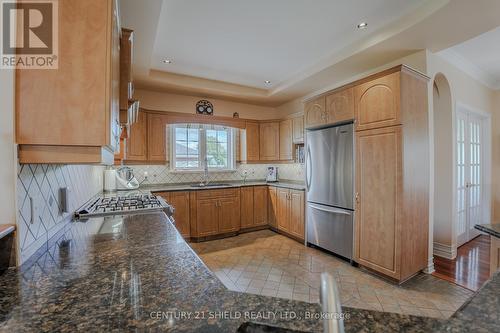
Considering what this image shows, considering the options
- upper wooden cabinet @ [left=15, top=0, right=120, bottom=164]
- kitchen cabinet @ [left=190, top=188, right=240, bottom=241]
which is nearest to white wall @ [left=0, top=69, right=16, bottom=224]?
upper wooden cabinet @ [left=15, top=0, right=120, bottom=164]

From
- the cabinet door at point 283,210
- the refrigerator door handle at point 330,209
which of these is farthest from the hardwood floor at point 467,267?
the cabinet door at point 283,210

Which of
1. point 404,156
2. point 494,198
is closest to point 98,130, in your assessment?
point 404,156

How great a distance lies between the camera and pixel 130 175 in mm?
3441

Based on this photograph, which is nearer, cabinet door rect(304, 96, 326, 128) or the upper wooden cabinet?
the upper wooden cabinet

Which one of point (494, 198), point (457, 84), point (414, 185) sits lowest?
point (494, 198)

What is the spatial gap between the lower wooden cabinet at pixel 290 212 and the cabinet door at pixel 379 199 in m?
0.99

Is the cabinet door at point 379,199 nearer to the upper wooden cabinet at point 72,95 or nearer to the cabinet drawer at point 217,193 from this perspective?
the cabinet drawer at point 217,193

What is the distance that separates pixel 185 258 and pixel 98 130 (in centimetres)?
59

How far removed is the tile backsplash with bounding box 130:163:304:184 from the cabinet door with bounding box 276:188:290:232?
0.62 m

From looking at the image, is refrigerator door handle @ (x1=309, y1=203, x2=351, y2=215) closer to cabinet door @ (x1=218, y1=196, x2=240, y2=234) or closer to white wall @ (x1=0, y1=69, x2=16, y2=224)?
cabinet door @ (x1=218, y1=196, x2=240, y2=234)

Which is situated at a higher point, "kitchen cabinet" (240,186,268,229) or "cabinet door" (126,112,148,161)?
"cabinet door" (126,112,148,161)

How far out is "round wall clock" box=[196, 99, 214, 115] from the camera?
13.8 feet

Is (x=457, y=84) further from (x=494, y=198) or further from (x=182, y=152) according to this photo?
(x=182, y=152)

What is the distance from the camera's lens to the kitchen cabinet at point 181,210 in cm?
353
